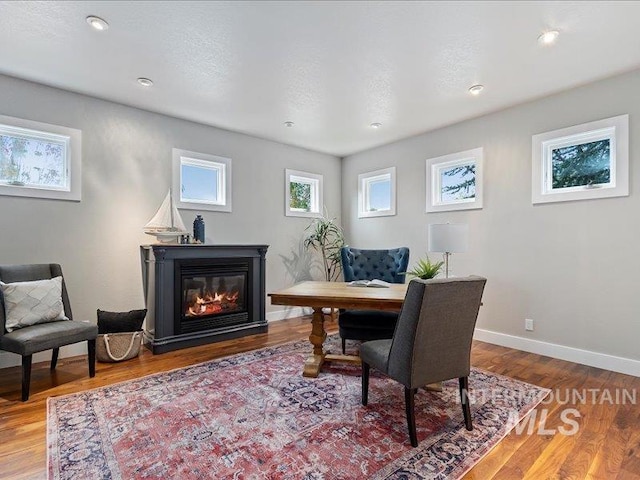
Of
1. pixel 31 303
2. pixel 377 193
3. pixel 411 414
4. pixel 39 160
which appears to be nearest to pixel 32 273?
pixel 31 303

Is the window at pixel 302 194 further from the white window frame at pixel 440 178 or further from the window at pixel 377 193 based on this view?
the white window frame at pixel 440 178

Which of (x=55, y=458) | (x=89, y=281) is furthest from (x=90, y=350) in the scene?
(x=55, y=458)

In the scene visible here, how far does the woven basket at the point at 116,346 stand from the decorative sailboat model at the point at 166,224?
1062mm

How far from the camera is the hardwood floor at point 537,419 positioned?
172 cm

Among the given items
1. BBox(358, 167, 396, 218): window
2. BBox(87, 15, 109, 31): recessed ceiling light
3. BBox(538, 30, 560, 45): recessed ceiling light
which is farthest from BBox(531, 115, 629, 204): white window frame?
BBox(87, 15, 109, 31): recessed ceiling light

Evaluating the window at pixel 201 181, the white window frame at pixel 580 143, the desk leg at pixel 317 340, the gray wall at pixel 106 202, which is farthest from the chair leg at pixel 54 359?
the white window frame at pixel 580 143

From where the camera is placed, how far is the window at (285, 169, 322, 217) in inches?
207

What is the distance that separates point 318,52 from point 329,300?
6.54 ft

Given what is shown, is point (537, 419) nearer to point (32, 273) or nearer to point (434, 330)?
point (434, 330)

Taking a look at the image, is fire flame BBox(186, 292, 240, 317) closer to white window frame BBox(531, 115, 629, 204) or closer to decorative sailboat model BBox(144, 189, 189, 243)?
decorative sailboat model BBox(144, 189, 189, 243)

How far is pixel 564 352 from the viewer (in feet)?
11.0

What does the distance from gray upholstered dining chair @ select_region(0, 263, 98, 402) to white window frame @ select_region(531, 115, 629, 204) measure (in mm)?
4555

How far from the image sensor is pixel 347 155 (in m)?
5.87

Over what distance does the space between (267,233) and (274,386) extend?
2678mm
